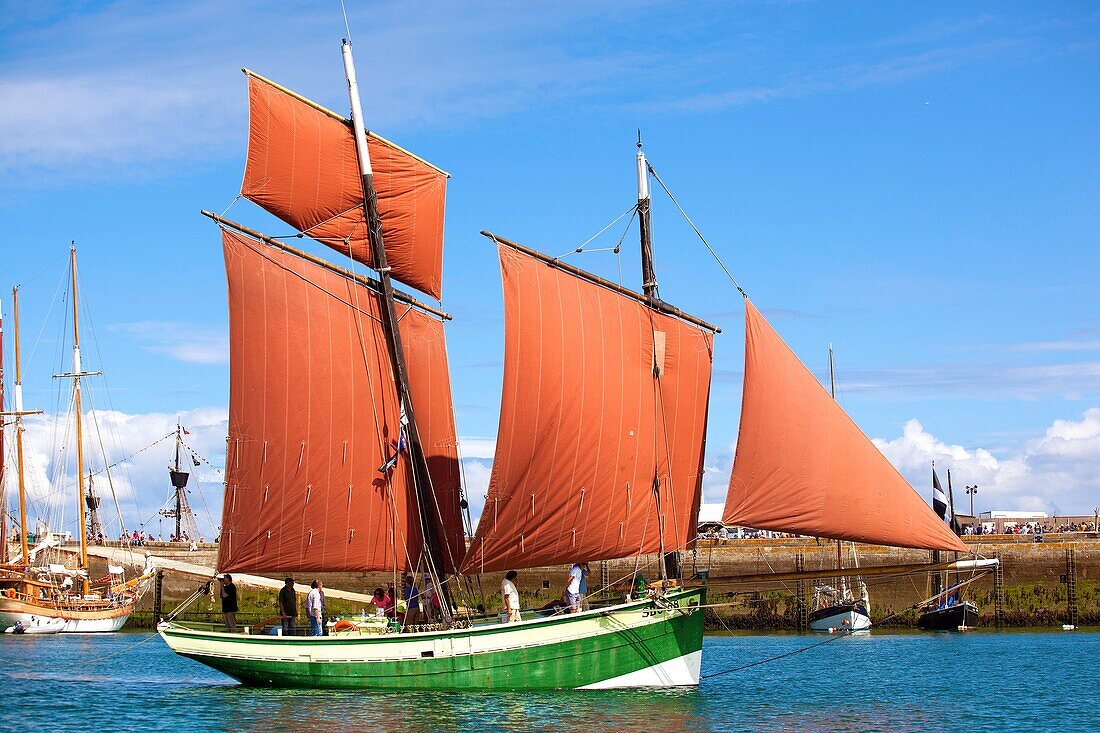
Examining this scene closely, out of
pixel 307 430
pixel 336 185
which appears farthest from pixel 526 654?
pixel 336 185

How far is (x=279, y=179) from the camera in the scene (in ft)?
135

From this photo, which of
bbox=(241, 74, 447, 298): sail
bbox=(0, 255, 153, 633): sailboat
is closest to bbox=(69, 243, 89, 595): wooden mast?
bbox=(0, 255, 153, 633): sailboat

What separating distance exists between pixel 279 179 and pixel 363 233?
10.1 ft

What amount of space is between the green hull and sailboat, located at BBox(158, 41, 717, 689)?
57mm

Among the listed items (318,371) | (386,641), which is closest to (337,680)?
(386,641)

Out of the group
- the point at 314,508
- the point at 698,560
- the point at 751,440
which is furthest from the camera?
the point at 698,560

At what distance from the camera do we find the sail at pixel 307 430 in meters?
40.2

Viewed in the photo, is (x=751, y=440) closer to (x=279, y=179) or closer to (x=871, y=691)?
(x=871, y=691)

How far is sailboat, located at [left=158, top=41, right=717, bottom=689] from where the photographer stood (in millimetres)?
37469

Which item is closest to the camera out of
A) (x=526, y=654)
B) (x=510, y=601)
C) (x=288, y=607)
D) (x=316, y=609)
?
(x=526, y=654)

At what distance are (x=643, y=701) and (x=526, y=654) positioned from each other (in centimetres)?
349

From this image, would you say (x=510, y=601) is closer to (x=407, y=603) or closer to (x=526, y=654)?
(x=526, y=654)

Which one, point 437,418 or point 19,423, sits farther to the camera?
point 19,423

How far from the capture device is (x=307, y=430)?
4041 cm
